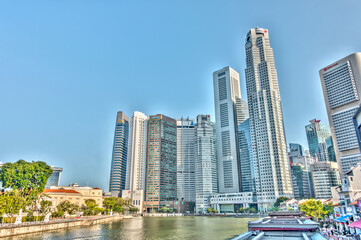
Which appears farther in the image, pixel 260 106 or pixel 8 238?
pixel 260 106

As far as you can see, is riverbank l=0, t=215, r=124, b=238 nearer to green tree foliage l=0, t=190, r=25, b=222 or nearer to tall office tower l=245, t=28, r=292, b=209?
green tree foliage l=0, t=190, r=25, b=222

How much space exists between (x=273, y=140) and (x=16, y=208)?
168 meters

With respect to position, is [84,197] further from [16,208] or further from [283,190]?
[283,190]

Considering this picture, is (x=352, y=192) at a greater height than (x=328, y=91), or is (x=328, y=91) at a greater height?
(x=328, y=91)

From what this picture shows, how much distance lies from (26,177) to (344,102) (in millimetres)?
191456

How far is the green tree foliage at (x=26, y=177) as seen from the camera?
7088cm

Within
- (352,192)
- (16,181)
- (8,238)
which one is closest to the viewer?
(8,238)

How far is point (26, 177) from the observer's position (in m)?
73.6

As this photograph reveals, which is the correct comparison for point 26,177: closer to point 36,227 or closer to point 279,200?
point 36,227

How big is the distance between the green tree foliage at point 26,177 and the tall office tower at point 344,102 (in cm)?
17198

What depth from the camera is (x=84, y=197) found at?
13700 cm

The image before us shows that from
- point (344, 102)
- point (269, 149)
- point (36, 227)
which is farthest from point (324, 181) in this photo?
point (36, 227)

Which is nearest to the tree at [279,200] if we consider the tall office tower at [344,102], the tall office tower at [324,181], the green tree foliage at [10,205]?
the tall office tower at [344,102]

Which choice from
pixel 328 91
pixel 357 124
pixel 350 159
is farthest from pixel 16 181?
pixel 328 91
